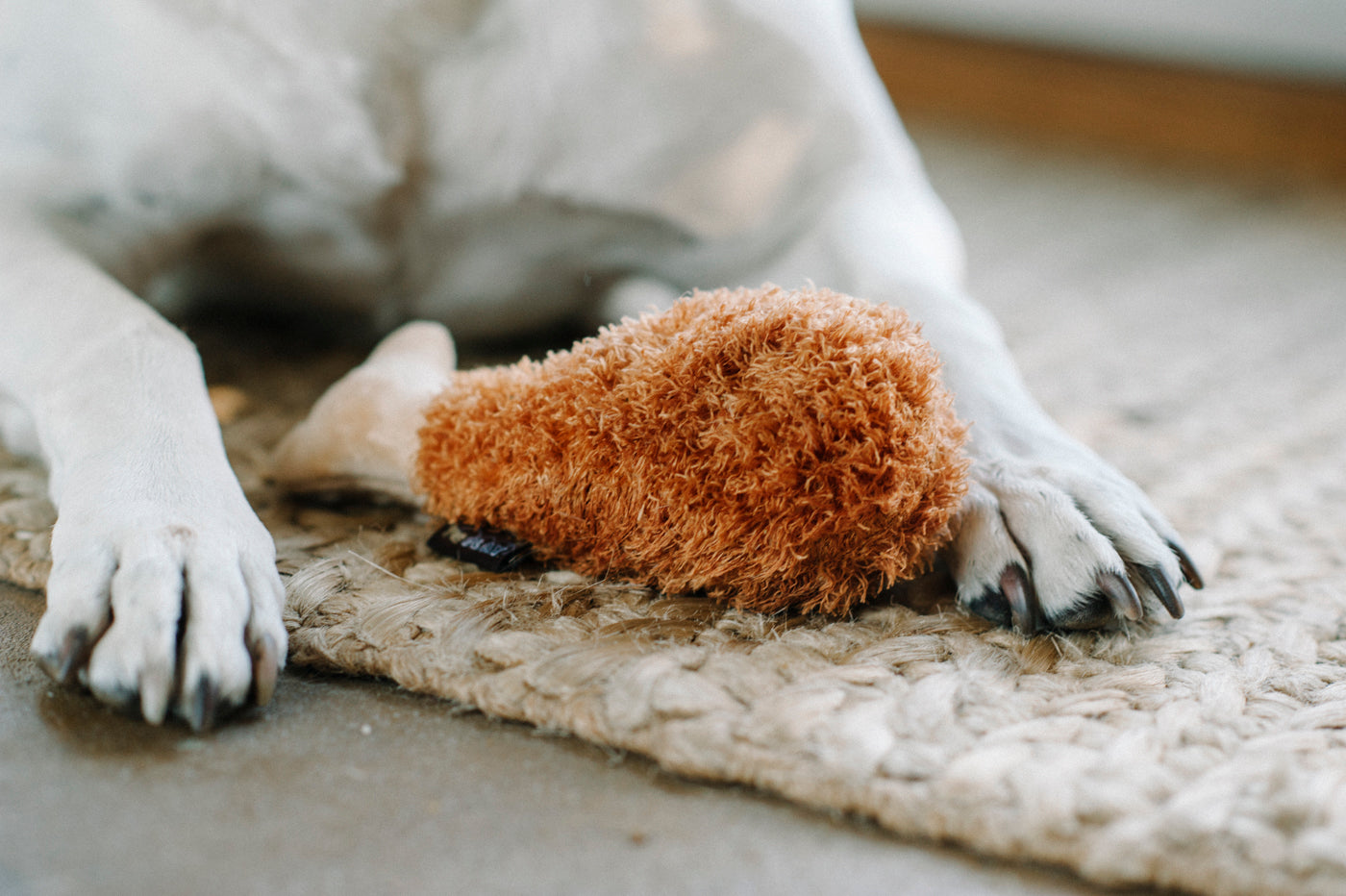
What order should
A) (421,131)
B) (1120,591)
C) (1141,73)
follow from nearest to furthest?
(1120,591)
(421,131)
(1141,73)

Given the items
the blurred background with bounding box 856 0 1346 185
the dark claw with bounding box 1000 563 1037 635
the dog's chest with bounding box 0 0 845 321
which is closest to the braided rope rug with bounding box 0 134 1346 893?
the dark claw with bounding box 1000 563 1037 635

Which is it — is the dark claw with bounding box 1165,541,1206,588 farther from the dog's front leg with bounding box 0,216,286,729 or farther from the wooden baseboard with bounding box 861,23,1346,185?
the wooden baseboard with bounding box 861,23,1346,185

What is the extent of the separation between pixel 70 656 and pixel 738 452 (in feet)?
0.99

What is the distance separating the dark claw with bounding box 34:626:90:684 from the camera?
1.46ft

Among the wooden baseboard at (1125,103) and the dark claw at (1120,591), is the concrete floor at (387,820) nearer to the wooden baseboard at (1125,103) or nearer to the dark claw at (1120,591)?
the dark claw at (1120,591)

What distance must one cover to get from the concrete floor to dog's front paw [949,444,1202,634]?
0.17m

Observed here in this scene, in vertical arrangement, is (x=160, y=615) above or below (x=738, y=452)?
below

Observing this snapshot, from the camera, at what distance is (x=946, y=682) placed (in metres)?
0.49

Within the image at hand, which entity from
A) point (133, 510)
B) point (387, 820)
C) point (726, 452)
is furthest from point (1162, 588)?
point (133, 510)

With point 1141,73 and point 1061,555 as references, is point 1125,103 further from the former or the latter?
point 1061,555

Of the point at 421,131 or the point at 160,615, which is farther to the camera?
the point at 421,131

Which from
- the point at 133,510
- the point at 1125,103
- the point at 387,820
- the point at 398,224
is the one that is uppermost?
the point at 1125,103

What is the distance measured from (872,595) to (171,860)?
341 millimetres

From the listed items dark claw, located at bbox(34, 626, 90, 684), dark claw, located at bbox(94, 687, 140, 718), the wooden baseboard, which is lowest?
dark claw, located at bbox(94, 687, 140, 718)
